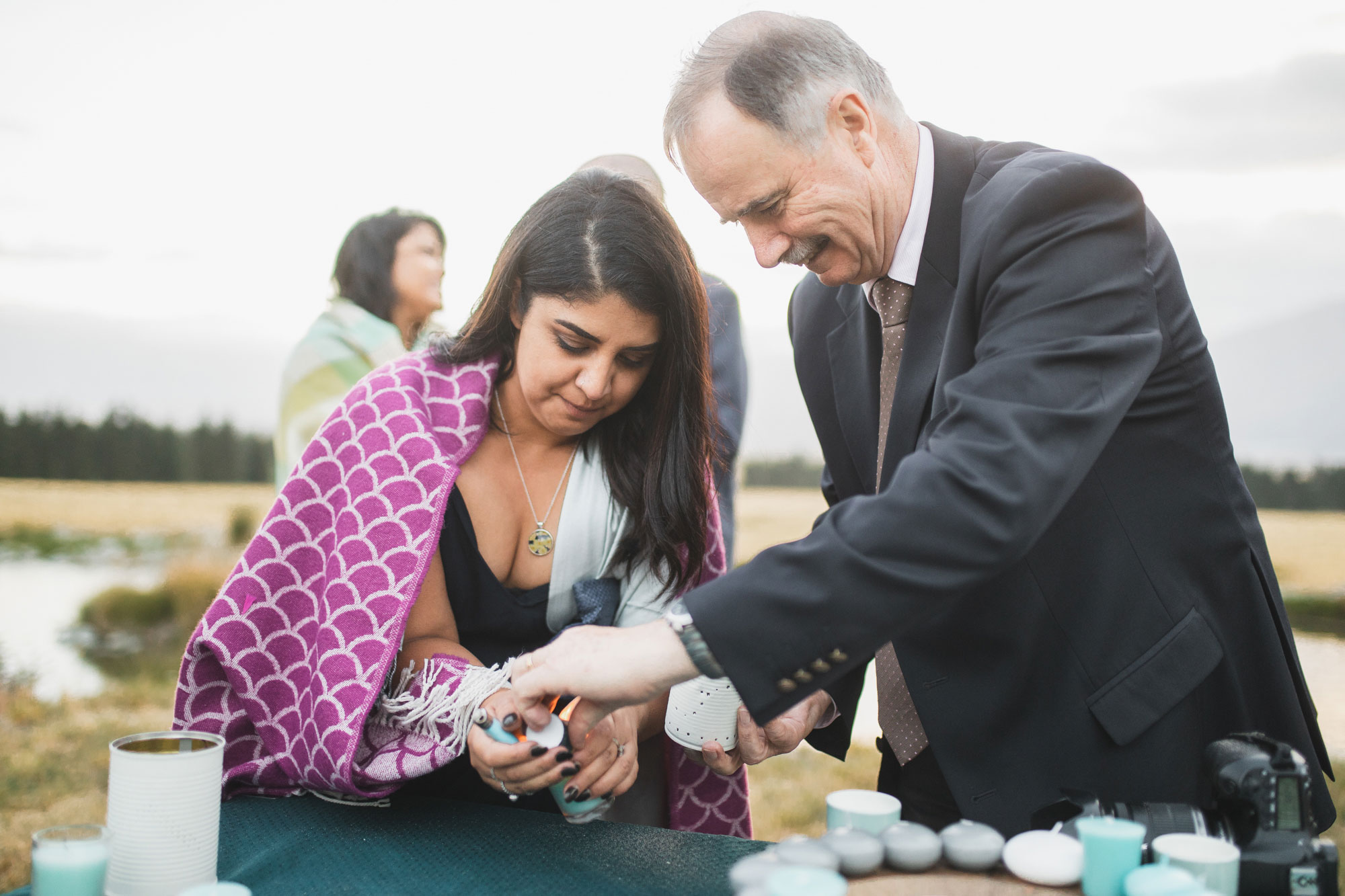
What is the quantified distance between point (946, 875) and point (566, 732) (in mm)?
550

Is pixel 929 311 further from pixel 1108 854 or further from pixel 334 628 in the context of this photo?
pixel 334 628

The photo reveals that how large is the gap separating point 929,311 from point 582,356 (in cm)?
61

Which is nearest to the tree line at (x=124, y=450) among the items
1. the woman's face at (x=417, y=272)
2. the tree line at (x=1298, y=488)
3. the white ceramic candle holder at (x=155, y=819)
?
the woman's face at (x=417, y=272)

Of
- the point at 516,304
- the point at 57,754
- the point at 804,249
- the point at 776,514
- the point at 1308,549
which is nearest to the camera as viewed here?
the point at 804,249

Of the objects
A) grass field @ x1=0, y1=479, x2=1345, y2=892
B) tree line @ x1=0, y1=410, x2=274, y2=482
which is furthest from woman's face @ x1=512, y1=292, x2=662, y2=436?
tree line @ x1=0, y1=410, x2=274, y2=482

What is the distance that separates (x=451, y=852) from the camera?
1309 mm

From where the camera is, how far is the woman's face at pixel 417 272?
3.64 metres

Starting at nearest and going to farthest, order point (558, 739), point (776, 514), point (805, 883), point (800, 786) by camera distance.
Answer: point (805, 883) → point (558, 739) → point (800, 786) → point (776, 514)

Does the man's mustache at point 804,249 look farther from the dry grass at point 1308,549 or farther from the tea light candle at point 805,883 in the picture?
the dry grass at point 1308,549

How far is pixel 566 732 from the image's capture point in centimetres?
129

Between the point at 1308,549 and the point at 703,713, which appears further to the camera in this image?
the point at 1308,549

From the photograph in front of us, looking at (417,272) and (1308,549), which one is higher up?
(417,272)

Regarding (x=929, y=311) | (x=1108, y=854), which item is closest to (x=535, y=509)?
(x=929, y=311)

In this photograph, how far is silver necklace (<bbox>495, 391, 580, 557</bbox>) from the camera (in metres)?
1.77
